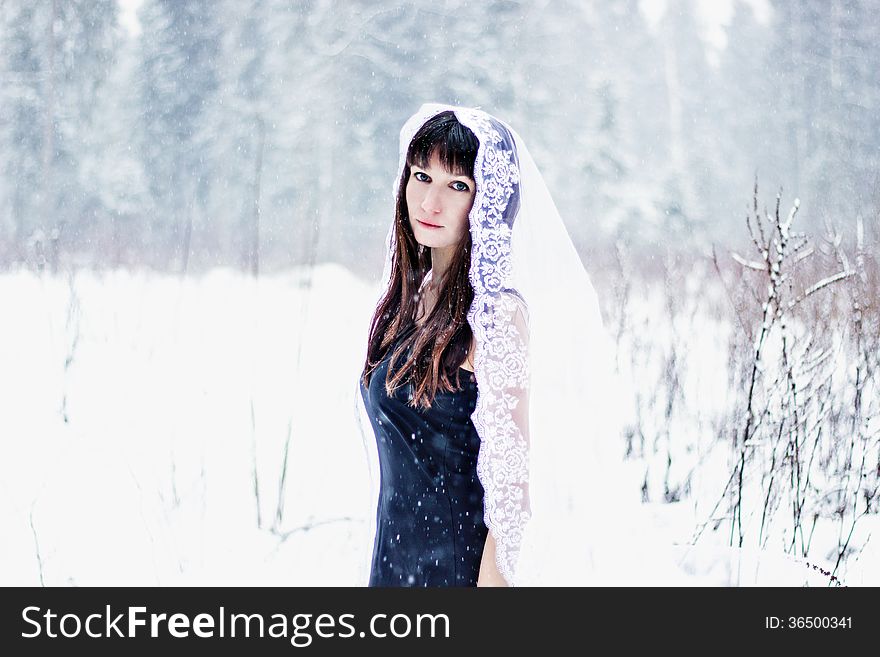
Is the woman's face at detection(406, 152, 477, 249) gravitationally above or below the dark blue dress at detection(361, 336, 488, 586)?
above

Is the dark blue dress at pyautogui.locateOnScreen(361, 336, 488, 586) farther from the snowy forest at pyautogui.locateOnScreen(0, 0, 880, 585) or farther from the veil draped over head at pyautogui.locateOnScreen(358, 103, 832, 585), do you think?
the snowy forest at pyautogui.locateOnScreen(0, 0, 880, 585)

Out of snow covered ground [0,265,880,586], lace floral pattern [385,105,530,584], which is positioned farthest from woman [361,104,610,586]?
snow covered ground [0,265,880,586]

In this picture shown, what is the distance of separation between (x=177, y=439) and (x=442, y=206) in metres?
1.74

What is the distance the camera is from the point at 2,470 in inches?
97.9

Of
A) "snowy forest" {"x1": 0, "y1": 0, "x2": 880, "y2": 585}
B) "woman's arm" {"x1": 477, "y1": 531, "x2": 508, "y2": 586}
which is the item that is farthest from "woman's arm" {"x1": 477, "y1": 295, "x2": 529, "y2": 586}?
"snowy forest" {"x1": 0, "y1": 0, "x2": 880, "y2": 585}

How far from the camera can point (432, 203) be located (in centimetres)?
127

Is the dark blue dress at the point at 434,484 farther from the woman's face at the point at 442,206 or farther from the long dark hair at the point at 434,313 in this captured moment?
the woman's face at the point at 442,206

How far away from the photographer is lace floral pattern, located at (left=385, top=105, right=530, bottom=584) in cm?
118

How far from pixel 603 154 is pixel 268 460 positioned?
251 centimetres

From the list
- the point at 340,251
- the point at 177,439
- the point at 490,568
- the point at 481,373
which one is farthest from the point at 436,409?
the point at 340,251

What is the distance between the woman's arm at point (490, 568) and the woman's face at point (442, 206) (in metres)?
0.50

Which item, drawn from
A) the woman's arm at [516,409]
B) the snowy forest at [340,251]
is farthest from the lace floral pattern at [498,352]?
the snowy forest at [340,251]

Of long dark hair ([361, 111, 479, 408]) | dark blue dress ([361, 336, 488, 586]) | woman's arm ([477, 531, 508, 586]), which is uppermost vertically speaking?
long dark hair ([361, 111, 479, 408])

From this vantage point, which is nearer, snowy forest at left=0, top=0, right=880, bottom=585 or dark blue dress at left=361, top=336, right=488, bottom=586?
dark blue dress at left=361, top=336, right=488, bottom=586
